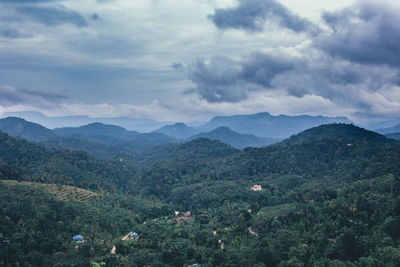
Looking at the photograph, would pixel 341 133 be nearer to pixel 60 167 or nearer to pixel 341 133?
pixel 341 133

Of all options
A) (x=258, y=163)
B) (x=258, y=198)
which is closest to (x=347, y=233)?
(x=258, y=198)

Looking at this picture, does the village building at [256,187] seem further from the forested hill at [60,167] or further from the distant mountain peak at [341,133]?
the distant mountain peak at [341,133]

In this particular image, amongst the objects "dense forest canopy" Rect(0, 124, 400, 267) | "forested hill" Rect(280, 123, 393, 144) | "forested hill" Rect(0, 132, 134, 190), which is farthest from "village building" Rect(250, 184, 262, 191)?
"forested hill" Rect(280, 123, 393, 144)

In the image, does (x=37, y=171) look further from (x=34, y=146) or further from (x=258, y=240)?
(x=258, y=240)

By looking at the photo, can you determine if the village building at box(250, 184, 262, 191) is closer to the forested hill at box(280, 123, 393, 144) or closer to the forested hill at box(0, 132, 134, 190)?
the forested hill at box(0, 132, 134, 190)

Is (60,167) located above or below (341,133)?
below

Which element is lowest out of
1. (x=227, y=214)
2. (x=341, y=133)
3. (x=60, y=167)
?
(x=227, y=214)

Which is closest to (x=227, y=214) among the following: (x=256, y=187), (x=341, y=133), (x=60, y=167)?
(x=256, y=187)

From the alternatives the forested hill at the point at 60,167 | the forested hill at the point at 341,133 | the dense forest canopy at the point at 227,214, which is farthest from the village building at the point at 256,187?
the forested hill at the point at 341,133

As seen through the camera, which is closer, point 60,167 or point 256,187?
point 256,187
